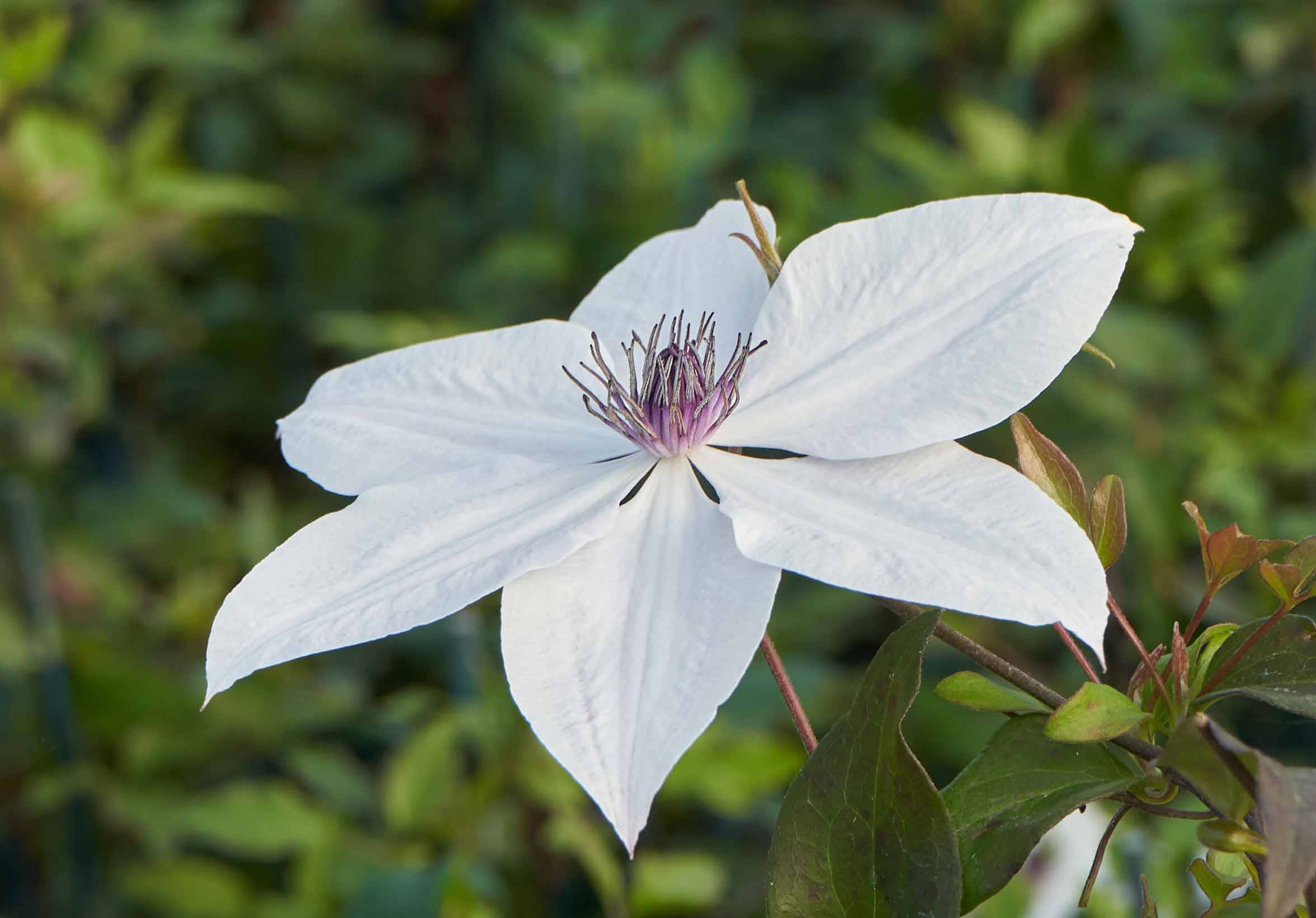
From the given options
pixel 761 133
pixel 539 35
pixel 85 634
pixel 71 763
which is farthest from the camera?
pixel 761 133

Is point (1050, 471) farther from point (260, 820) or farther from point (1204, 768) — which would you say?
point (260, 820)

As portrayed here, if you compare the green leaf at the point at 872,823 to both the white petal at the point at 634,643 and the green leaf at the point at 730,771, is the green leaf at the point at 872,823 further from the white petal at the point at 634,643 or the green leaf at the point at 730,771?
the green leaf at the point at 730,771

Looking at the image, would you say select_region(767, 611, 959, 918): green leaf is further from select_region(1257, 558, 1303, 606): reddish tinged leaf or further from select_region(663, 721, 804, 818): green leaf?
select_region(663, 721, 804, 818): green leaf

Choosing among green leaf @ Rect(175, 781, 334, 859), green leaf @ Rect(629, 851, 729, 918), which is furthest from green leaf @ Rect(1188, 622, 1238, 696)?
green leaf @ Rect(175, 781, 334, 859)

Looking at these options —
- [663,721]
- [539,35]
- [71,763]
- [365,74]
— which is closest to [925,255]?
[663,721]

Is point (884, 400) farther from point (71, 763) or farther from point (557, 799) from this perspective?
point (71, 763)

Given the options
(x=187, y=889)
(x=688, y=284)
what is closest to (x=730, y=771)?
(x=187, y=889)
